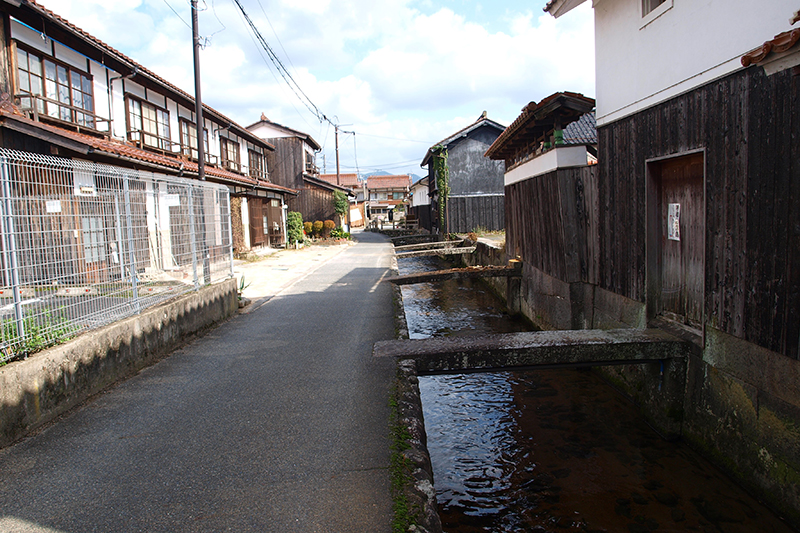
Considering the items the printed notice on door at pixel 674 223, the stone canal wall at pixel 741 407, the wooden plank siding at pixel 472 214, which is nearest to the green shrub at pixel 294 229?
the wooden plank siding at pixel 472 214

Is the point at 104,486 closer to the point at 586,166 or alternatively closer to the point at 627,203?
the point at 627,203

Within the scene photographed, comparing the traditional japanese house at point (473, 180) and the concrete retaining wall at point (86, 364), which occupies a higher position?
the traditional japanese house at point (473, 180)

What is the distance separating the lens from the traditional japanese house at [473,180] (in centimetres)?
2566

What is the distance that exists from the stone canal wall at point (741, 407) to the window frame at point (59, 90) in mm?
12263

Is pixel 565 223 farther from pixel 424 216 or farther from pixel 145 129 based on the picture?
pixel 424 216

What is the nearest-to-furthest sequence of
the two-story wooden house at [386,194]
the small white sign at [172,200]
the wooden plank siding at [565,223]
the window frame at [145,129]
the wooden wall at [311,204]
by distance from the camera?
the small white sign at [172,200] < the wooden plank siding at [565,223] < the window frame at [145,129] < the wooden wall at [311,204] < the two-story wooden house at [386,194]

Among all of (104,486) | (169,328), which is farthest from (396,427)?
(169,328)

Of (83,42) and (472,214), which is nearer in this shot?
(83,42)

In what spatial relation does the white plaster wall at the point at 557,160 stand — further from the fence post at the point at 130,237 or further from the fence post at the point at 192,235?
the fence post at the point at 130,237

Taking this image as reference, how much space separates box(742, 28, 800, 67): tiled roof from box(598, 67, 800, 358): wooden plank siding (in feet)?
0.69

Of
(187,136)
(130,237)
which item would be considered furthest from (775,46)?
(187,136)

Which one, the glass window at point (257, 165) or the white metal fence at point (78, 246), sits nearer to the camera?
the white metal fence at point (78, 246)

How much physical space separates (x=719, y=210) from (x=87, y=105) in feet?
45.4

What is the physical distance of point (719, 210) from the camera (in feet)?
15.1
